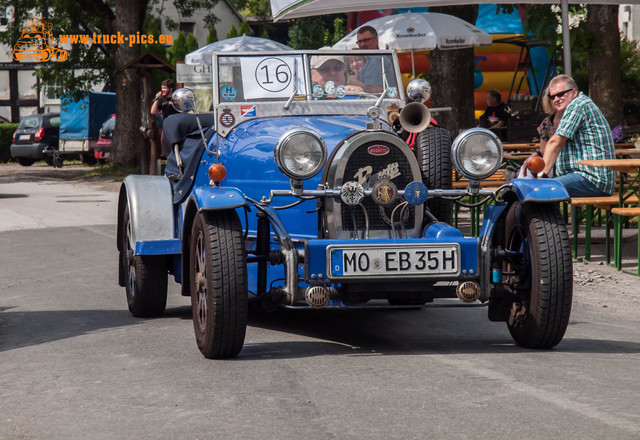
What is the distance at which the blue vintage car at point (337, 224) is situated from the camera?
5645 mm

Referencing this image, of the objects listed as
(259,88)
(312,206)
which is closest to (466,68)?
(259,88)

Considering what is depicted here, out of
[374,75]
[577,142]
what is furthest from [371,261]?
[577,142]

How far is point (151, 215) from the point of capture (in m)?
7.47

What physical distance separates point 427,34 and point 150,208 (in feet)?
31.6

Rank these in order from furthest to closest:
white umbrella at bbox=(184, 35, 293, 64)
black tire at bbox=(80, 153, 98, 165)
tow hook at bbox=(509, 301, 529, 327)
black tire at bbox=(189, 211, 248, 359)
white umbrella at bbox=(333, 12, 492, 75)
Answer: black tire at bbox=(80, 153, 98, 165) → white umbrella at bbox=(184, 35, 293, 64) → white umbrella at bbox=(333, 12, 492, 75) → tow hook at bbox=(509, 301, 529, 327) → black tire at bbox=(189, 211, 248, 359)

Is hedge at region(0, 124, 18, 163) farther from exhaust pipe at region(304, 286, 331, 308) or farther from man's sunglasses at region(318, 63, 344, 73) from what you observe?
exhaust pipe at region(304, 286, 331, 308)

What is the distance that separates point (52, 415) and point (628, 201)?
7228 millimetres

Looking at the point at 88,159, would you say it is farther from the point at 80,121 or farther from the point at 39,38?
the point at 39,38

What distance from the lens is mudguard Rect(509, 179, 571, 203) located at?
231 inches

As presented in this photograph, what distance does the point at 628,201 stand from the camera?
10.4 m

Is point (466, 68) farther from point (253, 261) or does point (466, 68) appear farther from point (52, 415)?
point (52, 415)

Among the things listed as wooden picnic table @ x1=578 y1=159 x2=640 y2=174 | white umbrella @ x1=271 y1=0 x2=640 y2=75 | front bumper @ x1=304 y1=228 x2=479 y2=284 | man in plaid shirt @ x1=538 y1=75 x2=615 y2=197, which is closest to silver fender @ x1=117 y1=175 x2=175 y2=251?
front bumper @ x1=304 y1=228 x2=479 y2=284

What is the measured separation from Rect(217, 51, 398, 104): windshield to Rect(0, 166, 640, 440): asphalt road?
1581mm

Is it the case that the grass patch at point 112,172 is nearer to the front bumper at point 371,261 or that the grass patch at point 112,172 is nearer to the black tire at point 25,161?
the black tire at point 25,161
